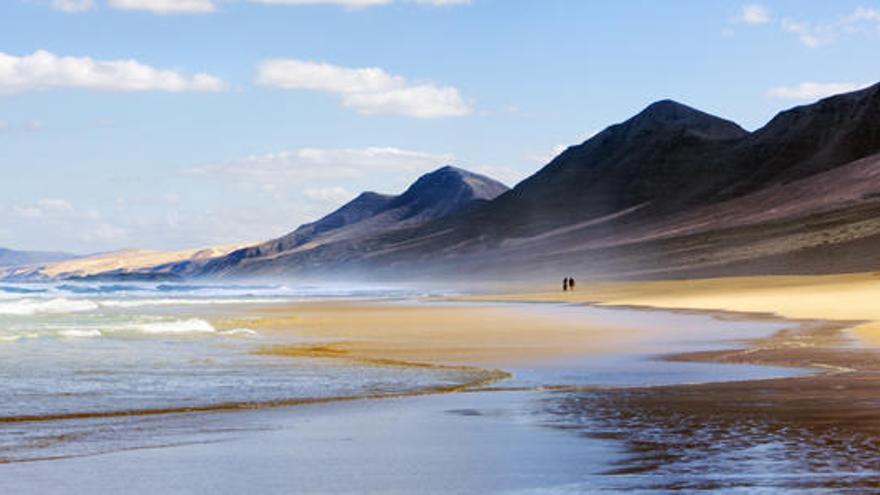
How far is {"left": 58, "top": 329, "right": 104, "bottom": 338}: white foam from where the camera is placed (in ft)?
99.2

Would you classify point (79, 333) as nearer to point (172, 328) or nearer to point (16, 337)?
point (16, 337)

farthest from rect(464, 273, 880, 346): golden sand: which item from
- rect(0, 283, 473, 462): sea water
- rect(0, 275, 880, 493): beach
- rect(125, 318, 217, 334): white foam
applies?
rect(125, 318, 217, 334): white foam

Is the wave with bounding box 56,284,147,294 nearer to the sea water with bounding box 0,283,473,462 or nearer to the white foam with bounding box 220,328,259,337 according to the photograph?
the white foam with bounding box 220,328,259,337

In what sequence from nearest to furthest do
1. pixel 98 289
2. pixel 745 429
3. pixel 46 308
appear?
pixel 745 429 < pixel 46 308 < pixel 98 289

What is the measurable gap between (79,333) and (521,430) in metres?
20.2

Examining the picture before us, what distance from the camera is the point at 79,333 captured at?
102 ft

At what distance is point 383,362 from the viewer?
22703 mm

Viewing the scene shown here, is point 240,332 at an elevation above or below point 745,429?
above

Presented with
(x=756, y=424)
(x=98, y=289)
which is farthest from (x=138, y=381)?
(x=98, y=289)

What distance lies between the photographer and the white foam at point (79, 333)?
30.2 meters

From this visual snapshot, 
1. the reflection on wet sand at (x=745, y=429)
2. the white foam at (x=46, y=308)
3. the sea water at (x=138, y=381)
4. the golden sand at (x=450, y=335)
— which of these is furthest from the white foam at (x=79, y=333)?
the white foam at (x=46, y=308)

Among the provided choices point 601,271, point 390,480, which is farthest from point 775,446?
point 601,271

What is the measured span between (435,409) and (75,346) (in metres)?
13.4

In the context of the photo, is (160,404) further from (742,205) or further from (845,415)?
(742,205)
